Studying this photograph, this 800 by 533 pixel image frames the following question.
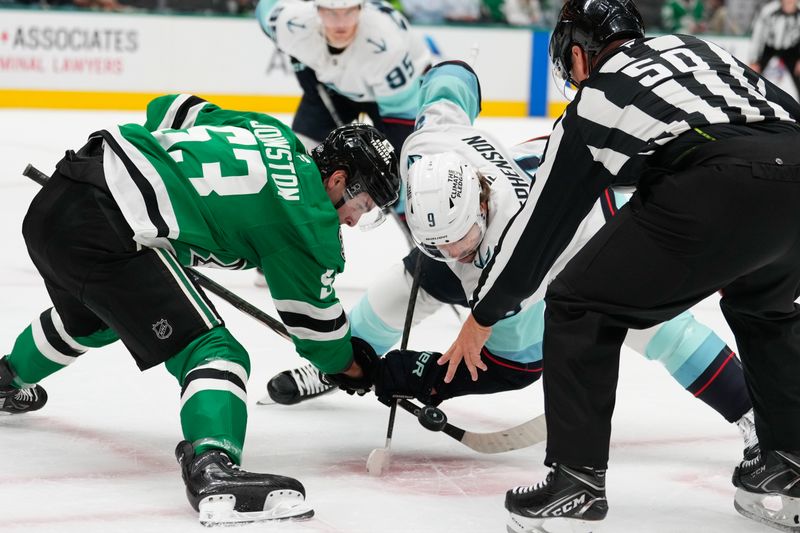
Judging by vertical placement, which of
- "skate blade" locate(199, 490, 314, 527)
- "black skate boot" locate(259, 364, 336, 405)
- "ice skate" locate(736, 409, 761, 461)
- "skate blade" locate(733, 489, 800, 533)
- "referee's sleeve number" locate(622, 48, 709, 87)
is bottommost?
"black skate boot" locate(259, 364, 336, 405)

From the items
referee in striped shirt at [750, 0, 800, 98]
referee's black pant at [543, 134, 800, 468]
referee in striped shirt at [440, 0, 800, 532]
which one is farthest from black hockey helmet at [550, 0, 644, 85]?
referee in striped shirt at [750, 0, 800, 98]

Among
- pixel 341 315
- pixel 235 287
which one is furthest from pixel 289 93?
pixel 341 315

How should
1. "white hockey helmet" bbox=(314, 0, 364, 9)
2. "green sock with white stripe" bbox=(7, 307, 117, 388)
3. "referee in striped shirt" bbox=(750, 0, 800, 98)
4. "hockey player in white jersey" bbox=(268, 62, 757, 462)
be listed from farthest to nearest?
1. "referee in striped shirt" bbox=(750, 0, 800, 98)
2. "white hockey helmet" bbox=(314, 0, 364, 9)
3. "green sock with white stripe" bbox=(7, 307, 117, 388)
4. "hockey player in white jersey" bbox=(268, 62, 757, 462)

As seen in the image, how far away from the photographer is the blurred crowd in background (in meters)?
9.20

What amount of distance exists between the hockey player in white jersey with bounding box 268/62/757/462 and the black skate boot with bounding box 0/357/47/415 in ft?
1.88

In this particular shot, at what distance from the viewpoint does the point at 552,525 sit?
86.6 inches

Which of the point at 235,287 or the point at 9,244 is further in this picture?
the point at 9,244

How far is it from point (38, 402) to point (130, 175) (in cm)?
79

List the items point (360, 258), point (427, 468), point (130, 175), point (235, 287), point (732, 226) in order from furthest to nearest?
point (360, 258)
point (235, 287)
point (427, 468)
point (130, 175)
point (732, 226)

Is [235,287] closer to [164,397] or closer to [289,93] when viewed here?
[164,397]

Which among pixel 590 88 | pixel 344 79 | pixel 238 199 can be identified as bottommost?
pixel 344 79

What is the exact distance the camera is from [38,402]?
2.91 meters

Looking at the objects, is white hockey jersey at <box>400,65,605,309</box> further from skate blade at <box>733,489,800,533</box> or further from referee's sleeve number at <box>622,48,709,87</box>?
skate blade at <box>733,489,800,533</box>

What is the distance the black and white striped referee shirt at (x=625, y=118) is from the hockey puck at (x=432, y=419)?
49 cm
